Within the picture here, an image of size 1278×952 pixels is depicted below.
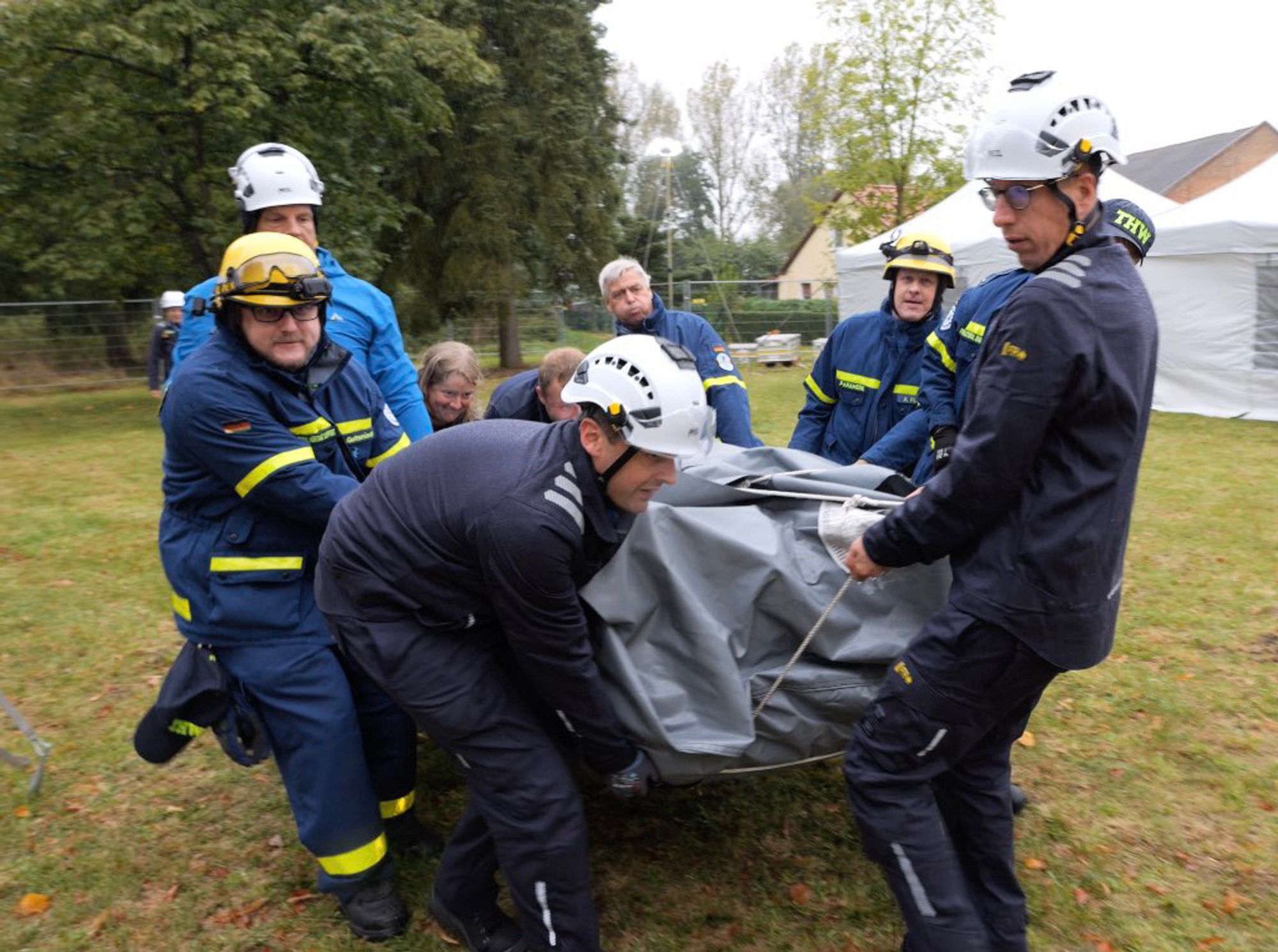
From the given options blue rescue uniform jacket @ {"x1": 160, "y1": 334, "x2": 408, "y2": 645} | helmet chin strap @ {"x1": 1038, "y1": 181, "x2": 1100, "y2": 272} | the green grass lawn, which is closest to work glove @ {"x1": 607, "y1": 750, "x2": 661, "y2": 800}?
the green grass lawn

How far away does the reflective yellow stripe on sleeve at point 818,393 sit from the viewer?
4.83 meters

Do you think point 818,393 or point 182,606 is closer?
point 182,606

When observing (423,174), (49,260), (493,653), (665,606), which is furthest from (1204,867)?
(423,174)

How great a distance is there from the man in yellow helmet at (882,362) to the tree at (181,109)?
540 inches

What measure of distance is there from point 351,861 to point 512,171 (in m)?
21.7

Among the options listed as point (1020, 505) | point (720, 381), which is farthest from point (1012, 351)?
point (720, 381)

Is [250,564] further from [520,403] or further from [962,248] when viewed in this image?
[962,248]

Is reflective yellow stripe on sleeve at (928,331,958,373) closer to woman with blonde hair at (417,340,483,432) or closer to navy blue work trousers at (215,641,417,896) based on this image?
woman with blonde hair at (417,340,483,432)

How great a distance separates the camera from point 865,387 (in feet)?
15.1

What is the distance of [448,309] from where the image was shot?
24.3 metres

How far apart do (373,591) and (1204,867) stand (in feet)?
10.1

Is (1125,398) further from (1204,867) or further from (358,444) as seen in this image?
(358,444)

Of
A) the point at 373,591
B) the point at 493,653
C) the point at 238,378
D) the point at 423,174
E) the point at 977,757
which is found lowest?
the point at 977,757

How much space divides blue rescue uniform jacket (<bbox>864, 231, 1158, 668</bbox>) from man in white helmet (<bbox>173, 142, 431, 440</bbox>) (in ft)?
8.74
